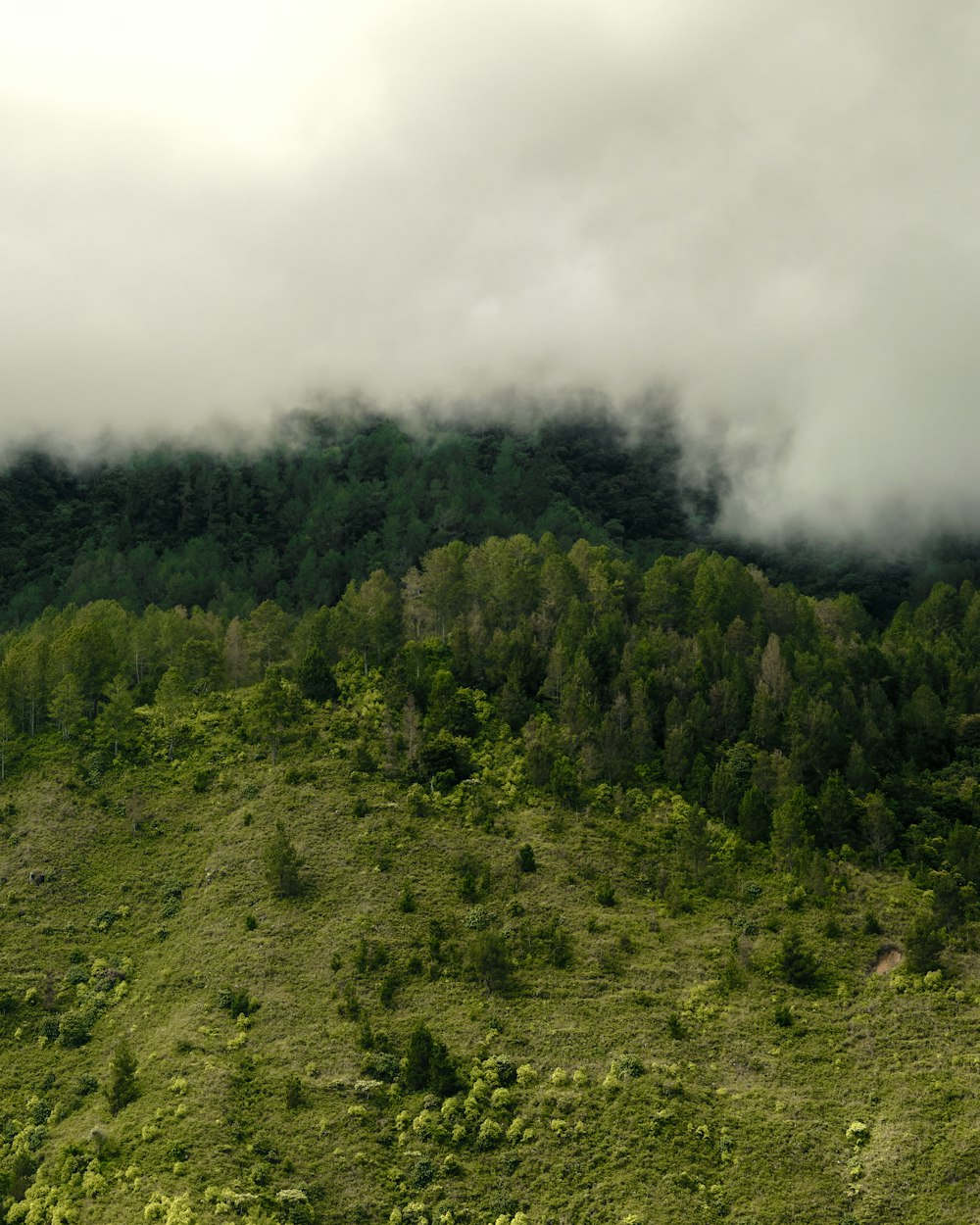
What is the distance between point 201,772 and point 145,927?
24.8 meters

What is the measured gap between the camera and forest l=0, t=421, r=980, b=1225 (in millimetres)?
87062

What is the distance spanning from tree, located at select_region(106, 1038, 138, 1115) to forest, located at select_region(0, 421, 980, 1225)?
240mm

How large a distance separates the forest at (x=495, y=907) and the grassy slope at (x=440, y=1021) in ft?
1.15

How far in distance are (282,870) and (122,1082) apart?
28.5 m

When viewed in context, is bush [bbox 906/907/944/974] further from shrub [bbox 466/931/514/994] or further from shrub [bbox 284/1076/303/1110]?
shrub [bbox 284/1076/303/1110]

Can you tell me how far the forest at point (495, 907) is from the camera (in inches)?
3428

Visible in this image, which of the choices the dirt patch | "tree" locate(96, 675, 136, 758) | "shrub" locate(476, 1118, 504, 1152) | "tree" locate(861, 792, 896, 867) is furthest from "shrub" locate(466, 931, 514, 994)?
"tree" locate(96, 675, 136, 758)

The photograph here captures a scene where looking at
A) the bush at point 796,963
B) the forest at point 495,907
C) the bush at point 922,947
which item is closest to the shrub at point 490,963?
the forest at point 495,907

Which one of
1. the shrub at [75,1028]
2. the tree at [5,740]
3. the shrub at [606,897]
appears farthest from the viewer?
the tree at [5,740]

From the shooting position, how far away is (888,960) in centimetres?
10700

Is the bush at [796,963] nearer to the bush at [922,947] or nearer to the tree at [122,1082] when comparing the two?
the bush at [922,947]

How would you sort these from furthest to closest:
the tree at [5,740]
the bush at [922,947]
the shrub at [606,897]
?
the tree at [5,740], the shrub at [606,897], the bush at [922,947]

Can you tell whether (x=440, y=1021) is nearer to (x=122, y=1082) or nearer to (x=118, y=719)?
(x=122, y=1082)

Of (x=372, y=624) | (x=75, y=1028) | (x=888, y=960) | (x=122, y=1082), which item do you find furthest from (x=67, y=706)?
(x=888, y=960)
